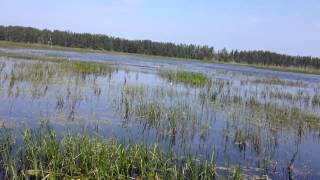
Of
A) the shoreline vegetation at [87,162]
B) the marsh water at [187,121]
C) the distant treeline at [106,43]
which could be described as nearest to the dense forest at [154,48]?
the distant treeline at [106,43]

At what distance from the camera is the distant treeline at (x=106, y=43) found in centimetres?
9575

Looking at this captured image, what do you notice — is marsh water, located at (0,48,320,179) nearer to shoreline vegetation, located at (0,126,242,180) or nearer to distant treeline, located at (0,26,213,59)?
shoreline vegetation, located at (0,126,242,180)

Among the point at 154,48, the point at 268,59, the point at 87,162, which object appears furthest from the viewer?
the point at 154,48

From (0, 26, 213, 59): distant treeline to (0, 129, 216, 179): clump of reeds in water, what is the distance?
294ft

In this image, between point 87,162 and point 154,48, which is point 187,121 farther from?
point 154,48

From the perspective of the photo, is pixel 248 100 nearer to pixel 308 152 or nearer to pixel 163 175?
pixel 308 152

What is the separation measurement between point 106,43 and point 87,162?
99.9 meters

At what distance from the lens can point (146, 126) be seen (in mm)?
12078

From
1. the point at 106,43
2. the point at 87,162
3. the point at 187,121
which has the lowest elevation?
the point at 187,121

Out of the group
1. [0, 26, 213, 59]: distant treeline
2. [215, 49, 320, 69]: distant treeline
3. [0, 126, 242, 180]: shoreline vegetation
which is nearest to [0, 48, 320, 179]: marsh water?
[0, 126, 242, 180]: shoreline vegetation

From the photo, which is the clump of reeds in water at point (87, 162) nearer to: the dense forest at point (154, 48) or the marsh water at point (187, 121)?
the marsh water at point (187, 121)

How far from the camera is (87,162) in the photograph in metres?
7.40

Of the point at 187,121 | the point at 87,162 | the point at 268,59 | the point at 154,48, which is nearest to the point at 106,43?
the point at 154,48

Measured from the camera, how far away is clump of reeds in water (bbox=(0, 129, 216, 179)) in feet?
22.7
